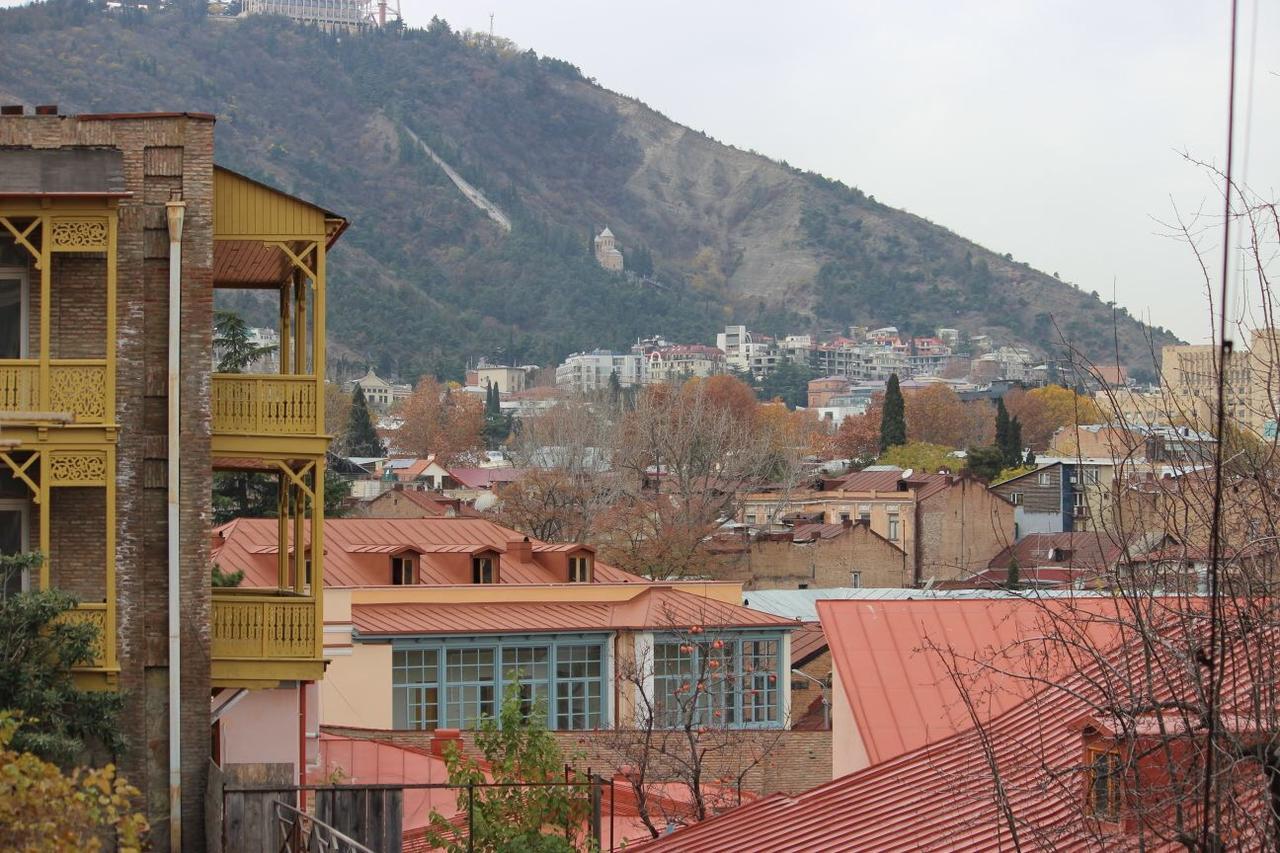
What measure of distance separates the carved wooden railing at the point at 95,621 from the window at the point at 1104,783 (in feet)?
Result: 25.8

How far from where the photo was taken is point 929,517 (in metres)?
93.0

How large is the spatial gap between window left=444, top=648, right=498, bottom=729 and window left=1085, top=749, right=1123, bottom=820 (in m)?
24.0

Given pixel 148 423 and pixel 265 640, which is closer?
pixel 148 423

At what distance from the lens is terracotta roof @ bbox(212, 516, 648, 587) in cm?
3659

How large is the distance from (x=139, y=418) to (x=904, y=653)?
11162 mm

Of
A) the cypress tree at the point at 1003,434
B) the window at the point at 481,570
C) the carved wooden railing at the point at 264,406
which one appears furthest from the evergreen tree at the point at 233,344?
the cypress tree at the point at 1003,434

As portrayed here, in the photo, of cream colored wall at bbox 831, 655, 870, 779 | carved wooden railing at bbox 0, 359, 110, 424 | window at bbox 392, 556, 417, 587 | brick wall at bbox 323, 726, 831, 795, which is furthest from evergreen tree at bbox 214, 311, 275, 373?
carved wooden railing at bbox 0, 359, 110, 424

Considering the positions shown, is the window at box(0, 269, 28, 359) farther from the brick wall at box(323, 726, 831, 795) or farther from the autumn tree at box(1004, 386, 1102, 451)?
the autumn tree at box(1004, 386, 1102, 451)

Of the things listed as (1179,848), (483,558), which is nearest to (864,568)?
(483,558)

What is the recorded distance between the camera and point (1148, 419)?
11.6m

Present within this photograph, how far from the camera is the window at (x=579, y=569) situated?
42.8m

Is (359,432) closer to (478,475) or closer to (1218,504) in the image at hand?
(478,475)

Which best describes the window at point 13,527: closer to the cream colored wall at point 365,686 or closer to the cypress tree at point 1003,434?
the cream colored wall at point 365,686

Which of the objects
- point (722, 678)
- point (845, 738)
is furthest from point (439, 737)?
point (845, 738)
